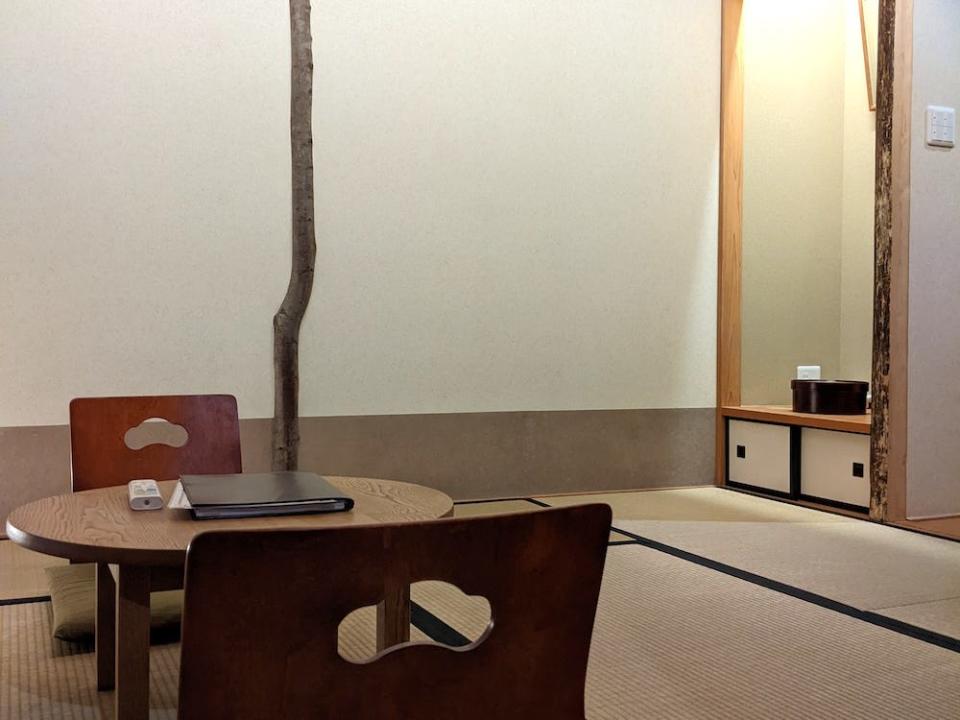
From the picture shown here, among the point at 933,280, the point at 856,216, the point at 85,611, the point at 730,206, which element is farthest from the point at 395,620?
the point at 856,216

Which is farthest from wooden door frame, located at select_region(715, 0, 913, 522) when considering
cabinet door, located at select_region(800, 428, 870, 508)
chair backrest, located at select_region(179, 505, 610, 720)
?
chair backrest, located at select_region(179, 505, 610, 720)

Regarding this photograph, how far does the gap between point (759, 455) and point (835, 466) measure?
0.43 meters

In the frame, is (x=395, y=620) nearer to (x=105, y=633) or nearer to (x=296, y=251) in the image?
(x=105, y=633)

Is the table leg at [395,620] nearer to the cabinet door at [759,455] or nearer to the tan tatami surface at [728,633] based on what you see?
the tan tatami surface at [728,633]

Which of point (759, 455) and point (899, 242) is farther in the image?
point (759, 455)

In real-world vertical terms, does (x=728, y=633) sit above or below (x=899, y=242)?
below

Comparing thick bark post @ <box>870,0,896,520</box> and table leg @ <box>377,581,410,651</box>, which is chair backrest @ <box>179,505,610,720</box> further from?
thick bark post @ <box>870,0,896,520</box>

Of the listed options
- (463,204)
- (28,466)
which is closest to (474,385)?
(463,204)

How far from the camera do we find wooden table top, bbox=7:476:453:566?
1.21 m

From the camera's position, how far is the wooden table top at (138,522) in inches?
47.4

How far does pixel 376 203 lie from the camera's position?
3.66 meters

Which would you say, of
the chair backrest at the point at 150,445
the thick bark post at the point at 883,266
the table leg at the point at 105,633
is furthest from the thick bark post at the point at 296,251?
the thick bark post at the point at 883,266

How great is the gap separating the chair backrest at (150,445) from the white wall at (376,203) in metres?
1.38

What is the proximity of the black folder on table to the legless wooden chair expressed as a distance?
447mm
